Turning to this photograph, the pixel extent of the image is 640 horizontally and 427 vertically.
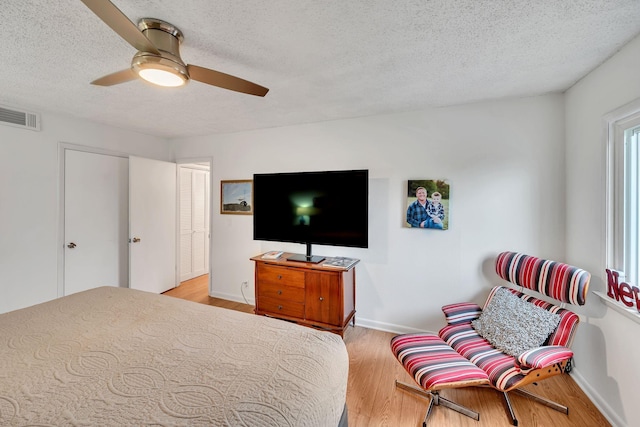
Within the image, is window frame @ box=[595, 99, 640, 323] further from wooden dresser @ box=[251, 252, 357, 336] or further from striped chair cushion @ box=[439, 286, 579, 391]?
wooden dresser @ box=[251, 252, 357, 336]

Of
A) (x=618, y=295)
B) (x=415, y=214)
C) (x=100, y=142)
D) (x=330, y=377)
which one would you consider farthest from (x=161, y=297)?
(x=618, y=295)

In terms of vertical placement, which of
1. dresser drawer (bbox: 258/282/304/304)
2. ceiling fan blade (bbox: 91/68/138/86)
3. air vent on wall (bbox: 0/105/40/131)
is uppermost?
air vent on wall (bbox: 0/105/40/131)

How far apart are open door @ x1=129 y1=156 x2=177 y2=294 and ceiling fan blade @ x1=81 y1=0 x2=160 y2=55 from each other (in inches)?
110

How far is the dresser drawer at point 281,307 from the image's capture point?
9.23 feet

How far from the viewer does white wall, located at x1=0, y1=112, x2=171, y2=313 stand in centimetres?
264

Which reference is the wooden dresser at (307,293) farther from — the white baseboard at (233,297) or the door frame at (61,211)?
the door frame at (61,211)

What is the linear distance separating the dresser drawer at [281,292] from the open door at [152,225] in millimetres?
1919

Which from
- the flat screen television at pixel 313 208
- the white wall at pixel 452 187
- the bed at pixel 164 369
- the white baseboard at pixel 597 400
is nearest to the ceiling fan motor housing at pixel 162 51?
the bed at pixel 164 369

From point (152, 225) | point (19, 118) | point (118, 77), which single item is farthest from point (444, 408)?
point (19, 118)

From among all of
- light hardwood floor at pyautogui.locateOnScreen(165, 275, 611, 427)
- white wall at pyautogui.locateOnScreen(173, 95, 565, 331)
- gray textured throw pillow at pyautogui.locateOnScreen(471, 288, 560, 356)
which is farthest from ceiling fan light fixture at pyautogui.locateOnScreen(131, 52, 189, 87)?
gray textured throw pillow at pyautogui.locateOnScreen(471, 288, 560, 356)

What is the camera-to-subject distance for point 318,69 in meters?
1.91

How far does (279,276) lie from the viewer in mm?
2883

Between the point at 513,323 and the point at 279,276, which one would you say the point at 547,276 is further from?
the point at 279,276

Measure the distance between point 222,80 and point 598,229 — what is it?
2.74 meters
